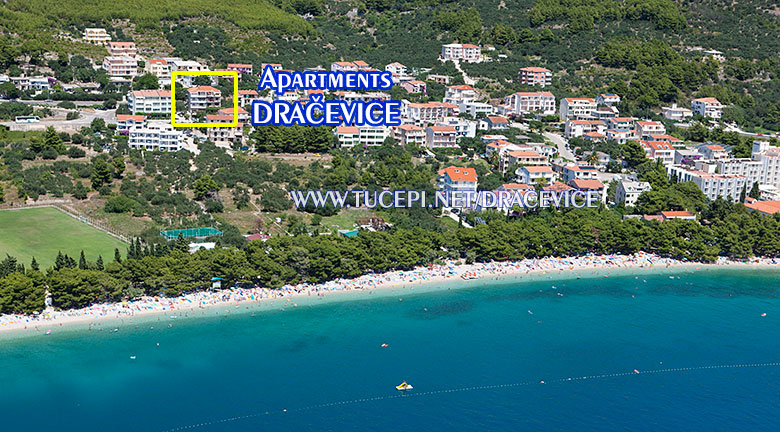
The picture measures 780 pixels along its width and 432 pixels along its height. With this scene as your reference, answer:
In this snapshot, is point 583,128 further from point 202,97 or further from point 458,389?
point 458,389

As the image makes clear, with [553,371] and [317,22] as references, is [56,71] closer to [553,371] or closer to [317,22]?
[317,22]

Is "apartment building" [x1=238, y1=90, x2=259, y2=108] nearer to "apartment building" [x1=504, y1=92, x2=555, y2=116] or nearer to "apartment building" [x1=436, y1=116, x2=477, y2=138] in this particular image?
"apartment building" [x1=436, y1=116, x2=477, y2=138]

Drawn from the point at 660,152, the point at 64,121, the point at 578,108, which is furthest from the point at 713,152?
the point at 64,121

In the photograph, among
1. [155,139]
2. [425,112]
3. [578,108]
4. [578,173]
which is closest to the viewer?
[578,173]

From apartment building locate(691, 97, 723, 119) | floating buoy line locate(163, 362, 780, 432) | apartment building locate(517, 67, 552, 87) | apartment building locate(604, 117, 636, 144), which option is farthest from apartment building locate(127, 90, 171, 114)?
apartment building locate(691, 97, 723, 119)

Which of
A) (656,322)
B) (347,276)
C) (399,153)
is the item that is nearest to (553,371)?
(656,322)

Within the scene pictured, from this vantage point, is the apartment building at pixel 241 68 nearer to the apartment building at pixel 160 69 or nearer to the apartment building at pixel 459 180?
the apartment building at pixel 160 69

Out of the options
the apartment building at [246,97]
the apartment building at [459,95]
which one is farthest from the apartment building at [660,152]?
the apartment building at [246,97]
